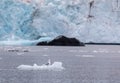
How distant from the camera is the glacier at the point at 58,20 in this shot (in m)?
50.5

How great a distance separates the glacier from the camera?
166ft

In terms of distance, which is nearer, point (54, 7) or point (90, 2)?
point (54, 7)

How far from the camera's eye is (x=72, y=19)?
52.6 metres

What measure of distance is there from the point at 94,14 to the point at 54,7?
7114 millimetres

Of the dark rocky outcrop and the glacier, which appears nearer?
the glacier

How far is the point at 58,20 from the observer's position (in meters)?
52.5

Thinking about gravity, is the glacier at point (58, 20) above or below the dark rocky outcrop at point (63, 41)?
above

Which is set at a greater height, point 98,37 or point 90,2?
point 90,2

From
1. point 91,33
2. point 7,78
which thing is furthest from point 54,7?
point 7,78

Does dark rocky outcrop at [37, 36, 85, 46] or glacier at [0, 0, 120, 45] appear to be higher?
glacier at [0, 0, 120, 45]

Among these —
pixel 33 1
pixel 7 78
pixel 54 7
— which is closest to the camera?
pixel 7 78

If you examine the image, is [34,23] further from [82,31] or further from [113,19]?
[113,19]

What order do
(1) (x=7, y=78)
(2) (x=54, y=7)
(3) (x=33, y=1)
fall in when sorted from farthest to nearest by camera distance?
1. (3) (x=33, y=1)
2. (2) (x=54, y=7)
3. (1) (x=7, y=78)

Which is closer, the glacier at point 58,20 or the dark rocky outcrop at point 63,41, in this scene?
the glacier at point 58,20
